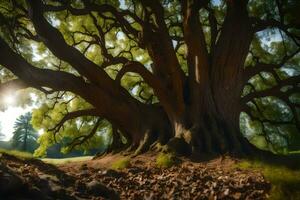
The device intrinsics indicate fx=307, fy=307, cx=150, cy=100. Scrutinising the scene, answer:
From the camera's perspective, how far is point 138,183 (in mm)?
5844

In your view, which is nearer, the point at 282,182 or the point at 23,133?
the point at 282,182

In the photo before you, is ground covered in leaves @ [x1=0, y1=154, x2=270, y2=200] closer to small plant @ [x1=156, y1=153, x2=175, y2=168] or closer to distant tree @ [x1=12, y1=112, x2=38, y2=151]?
small plant @ [x1=156, y1=153, x2=175, y2=168]

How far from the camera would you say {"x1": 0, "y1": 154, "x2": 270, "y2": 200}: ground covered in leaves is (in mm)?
4094

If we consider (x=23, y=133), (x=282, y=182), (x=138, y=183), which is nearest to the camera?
(x=282, y=182)

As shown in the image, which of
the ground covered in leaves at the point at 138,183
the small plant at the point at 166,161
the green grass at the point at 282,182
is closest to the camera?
the ground covered in leaves at the point at 138,183

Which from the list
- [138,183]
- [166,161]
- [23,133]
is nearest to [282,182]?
[138,183]

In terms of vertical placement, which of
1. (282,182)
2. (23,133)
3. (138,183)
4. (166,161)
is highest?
(23,133)

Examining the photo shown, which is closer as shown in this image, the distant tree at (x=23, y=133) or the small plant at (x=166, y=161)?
the small plant at (x=166, y=161)

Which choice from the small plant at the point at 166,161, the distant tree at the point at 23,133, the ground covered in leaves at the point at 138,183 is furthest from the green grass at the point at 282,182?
the distant tree at the point at 23,133

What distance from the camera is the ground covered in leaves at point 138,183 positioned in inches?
161

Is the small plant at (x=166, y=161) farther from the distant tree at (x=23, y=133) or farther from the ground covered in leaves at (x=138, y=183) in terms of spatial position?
the distant tree at (x=23, y=133)

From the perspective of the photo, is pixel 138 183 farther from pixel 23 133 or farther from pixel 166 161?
pixel 23 133

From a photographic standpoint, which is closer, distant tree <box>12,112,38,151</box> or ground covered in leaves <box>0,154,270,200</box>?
ground covered in leaves <box>0,154,270,200</box>

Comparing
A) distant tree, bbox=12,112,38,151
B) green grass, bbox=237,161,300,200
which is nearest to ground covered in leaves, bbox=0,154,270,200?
green grass, bbox=237,161,300,200
